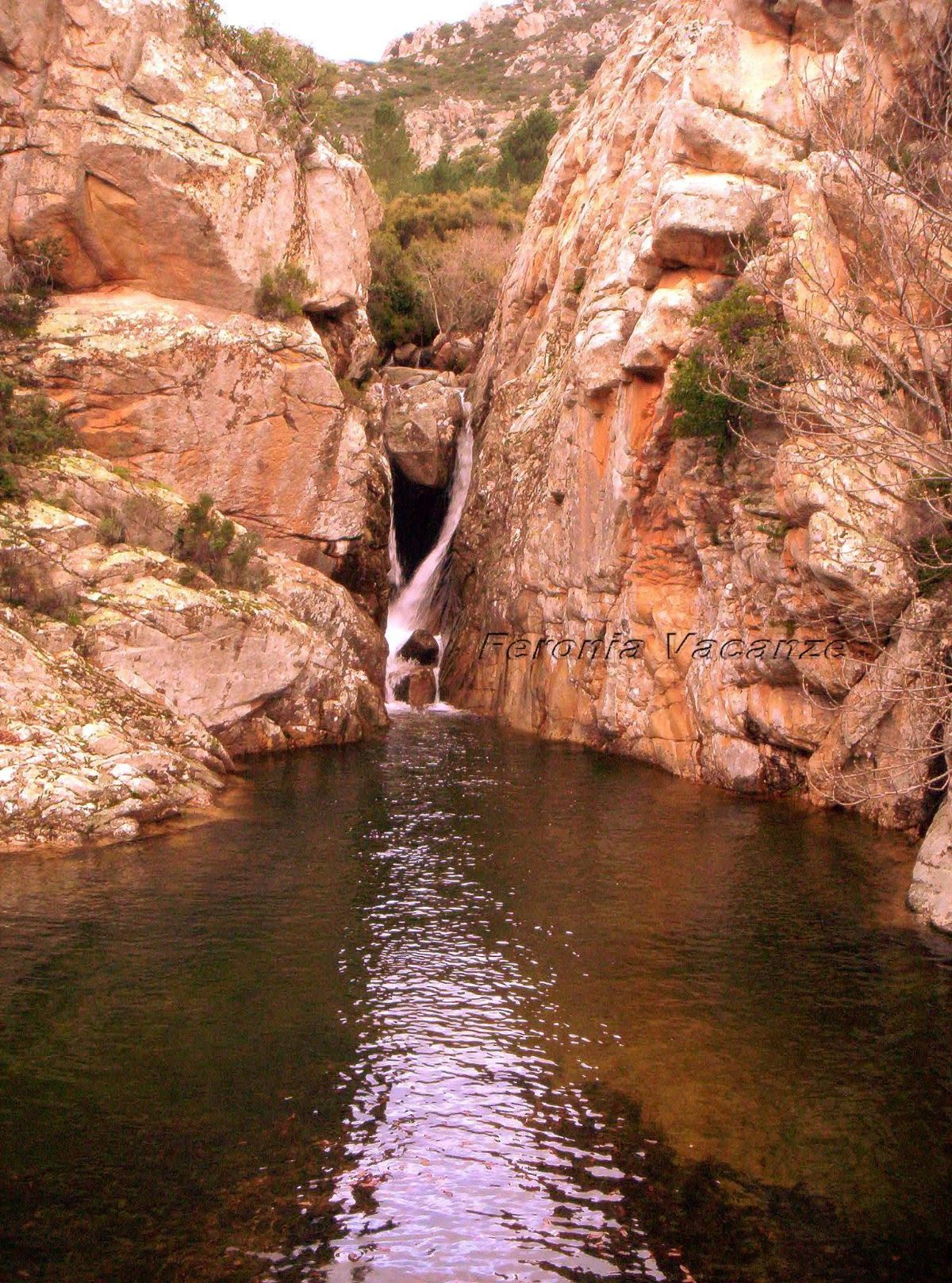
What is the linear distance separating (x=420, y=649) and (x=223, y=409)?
11.6 meters

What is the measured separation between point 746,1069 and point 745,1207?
269 centimetres

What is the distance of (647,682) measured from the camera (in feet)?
97.8

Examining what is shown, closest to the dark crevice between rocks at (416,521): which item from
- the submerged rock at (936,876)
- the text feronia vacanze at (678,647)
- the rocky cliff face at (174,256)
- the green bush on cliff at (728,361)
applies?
the text feronia vacanze at (678,647)

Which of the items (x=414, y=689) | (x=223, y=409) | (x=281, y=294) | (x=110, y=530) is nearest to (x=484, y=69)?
(x=281, y=294)

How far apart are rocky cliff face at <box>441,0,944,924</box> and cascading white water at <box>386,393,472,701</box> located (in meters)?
1.99

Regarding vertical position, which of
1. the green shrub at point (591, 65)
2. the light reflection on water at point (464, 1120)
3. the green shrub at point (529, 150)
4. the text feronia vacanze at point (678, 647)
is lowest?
the light reflection on water at point (464, 1120)

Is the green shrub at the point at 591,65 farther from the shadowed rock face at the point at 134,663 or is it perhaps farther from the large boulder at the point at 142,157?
the shadowed rock face at the point at 134,663

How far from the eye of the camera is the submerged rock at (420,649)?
129 feet

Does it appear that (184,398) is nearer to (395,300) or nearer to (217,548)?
(217,548)

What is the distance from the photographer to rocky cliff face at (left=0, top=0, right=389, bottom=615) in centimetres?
3034

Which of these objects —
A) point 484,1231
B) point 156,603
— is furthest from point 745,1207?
point 156,603

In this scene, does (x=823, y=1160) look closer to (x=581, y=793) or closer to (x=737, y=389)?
(x=581, y=793)

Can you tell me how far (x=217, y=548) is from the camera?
95.7ft

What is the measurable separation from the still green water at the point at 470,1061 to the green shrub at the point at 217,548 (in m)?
9.53
